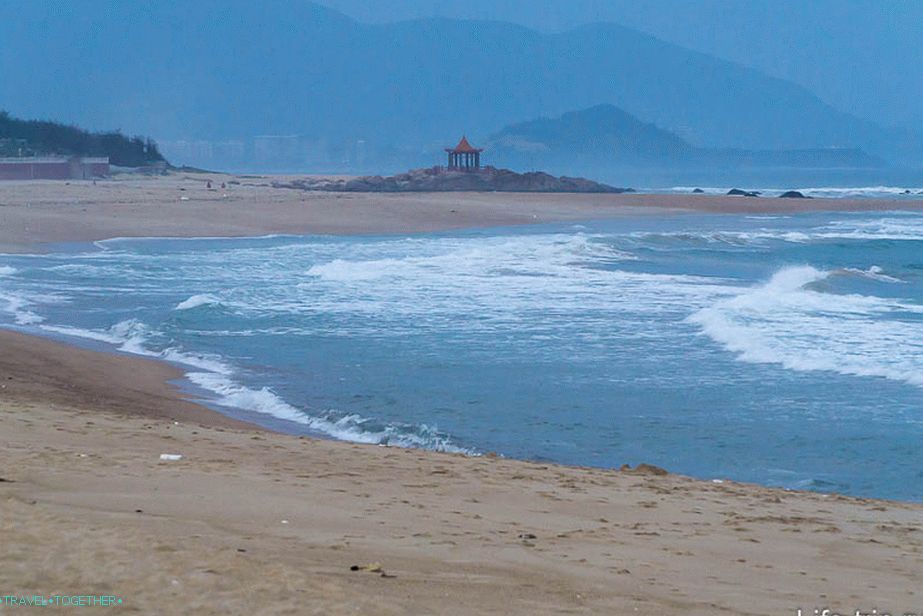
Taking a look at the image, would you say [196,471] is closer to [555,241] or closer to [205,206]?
[555,241]

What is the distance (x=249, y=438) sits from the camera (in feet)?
26.8

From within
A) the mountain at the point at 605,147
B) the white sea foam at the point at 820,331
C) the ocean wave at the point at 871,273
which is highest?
the mountain at the point at 605,147

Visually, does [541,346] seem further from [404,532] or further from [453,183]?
[453,183]

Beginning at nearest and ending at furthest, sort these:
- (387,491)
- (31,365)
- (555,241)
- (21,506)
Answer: (21,506) → (387,491) → (31,365) → (555,241)

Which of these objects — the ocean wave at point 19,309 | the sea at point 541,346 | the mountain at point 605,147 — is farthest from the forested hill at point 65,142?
the mountain at point 605,147

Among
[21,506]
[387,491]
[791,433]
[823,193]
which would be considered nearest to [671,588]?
[387,491]

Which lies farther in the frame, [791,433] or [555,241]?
[555,241]

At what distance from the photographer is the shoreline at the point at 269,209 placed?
31688 mm

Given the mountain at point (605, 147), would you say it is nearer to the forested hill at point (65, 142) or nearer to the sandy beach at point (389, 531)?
the forested hill at point (65, 142)

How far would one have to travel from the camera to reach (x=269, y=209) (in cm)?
3919

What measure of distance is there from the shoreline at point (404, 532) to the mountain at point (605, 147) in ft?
413

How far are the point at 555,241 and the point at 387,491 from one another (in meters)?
24.6

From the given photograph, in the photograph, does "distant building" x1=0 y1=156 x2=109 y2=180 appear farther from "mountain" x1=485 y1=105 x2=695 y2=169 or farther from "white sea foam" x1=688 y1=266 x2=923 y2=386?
"mountain" x1=485 y1=105 x2=695 y2=169

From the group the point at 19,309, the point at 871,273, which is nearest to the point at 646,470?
the point at 19,309
